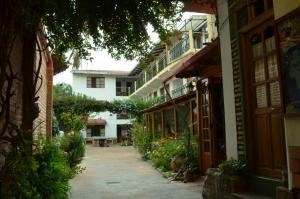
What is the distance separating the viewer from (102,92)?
43188 mm

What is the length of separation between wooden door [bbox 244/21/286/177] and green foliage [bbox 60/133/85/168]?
875 cm

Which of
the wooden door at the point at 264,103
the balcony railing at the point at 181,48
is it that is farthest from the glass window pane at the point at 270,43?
the balcony railing at the point at 181,48

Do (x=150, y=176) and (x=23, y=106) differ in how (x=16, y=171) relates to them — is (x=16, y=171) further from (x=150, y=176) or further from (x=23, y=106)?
(x=150, y=176)

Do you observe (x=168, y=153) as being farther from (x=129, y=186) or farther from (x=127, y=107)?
(x=127, y=107)

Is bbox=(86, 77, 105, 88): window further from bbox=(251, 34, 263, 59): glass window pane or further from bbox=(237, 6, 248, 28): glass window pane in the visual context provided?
bbox=(251, 34, 263, 59): glass window pane

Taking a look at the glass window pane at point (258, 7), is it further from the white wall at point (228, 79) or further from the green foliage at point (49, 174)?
the green foliage at point (49, 174)

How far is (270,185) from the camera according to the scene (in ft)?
19.1

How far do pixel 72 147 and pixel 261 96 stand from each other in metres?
10.0

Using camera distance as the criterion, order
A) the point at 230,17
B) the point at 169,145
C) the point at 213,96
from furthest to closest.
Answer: the point at 169,145, the point at 213,96, the point at 230,17

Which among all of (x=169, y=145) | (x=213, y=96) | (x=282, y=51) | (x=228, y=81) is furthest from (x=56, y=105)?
(x=282, y=51)

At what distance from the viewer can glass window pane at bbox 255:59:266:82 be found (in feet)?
20.3

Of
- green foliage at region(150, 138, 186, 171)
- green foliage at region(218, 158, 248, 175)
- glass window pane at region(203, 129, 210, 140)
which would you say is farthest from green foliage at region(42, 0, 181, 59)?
green foliage at region(150, 138, 186, 171)

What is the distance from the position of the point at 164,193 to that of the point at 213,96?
3.08 m

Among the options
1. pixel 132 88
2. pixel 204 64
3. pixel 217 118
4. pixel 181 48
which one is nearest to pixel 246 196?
pixel 204 64
